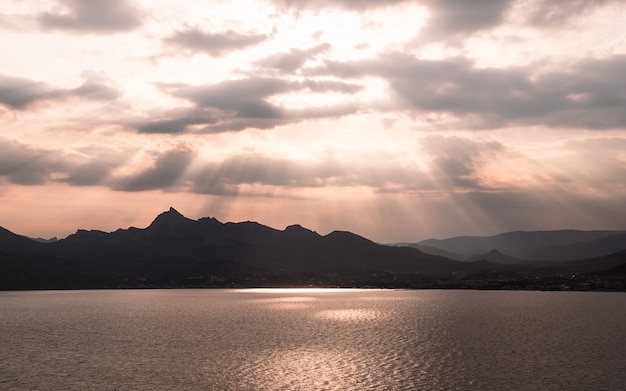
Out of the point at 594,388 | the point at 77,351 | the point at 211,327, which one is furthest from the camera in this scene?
the point at 211,327

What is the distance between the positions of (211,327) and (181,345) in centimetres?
4883

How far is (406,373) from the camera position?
98312 mm

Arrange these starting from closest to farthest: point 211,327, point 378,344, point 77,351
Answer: point 77,351 → point 378,344 → point 211,327

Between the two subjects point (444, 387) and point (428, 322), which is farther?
point (428, 322)

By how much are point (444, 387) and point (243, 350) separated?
59.5 m

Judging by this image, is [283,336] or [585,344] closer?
[585,344]

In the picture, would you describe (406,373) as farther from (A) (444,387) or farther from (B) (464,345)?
(B) (464,345)

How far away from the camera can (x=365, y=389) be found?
86.3 metres

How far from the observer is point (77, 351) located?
128m

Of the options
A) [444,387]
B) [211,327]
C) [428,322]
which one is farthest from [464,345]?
[211,327]

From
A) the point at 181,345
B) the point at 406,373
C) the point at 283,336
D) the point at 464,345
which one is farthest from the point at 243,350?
the point at 464,345

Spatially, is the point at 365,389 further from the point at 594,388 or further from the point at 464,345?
the point at 464,345

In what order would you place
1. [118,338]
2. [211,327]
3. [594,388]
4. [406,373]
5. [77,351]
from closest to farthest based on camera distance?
[594,388] → [406,373] → [77,351] → [118,338] → [211,327]

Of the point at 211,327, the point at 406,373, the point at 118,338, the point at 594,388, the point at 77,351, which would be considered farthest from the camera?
the point at 211,327
